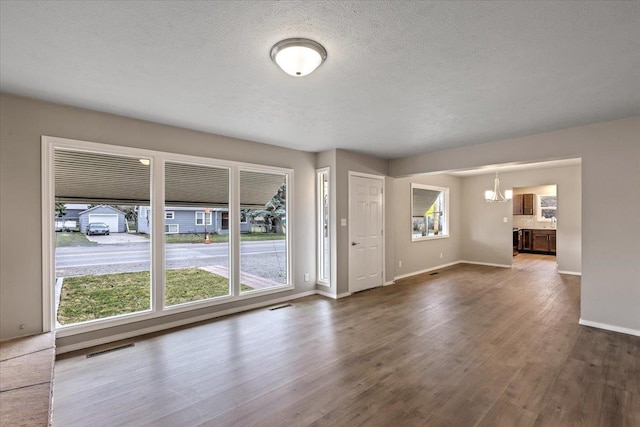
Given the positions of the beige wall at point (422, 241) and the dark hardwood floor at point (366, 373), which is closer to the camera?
the dark hardwood floor at point (366, 373)

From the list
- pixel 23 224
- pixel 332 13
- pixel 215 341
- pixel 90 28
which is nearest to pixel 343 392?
pixel 215 341

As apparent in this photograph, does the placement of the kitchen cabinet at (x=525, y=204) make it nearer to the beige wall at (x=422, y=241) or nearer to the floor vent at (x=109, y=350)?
the beige wall at (x=422, y=241)

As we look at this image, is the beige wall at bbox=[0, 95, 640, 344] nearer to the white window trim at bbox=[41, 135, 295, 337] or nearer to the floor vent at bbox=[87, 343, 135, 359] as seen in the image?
the white window trim at bbox=[41, 135, 295, 337]

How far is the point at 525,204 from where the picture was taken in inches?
420

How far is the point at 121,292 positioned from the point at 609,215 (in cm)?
595

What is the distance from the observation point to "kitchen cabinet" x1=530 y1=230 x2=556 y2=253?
10008 mm

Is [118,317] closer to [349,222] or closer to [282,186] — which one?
[282,186]

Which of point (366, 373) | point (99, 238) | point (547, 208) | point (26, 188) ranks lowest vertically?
point (366, 373)

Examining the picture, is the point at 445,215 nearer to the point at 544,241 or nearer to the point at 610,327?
the point at 544,241

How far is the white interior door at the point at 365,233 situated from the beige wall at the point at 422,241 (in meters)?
0.65

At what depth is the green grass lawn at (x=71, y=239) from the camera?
320cm

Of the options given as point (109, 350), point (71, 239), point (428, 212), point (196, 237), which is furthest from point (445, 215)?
point (71, 239)

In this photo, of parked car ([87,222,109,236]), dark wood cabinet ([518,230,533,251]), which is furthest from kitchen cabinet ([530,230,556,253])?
parked car ([87,222,109,236])

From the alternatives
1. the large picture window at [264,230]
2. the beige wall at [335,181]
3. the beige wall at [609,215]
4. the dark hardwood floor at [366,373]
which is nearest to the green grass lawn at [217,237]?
the large picture window at [264,230]
